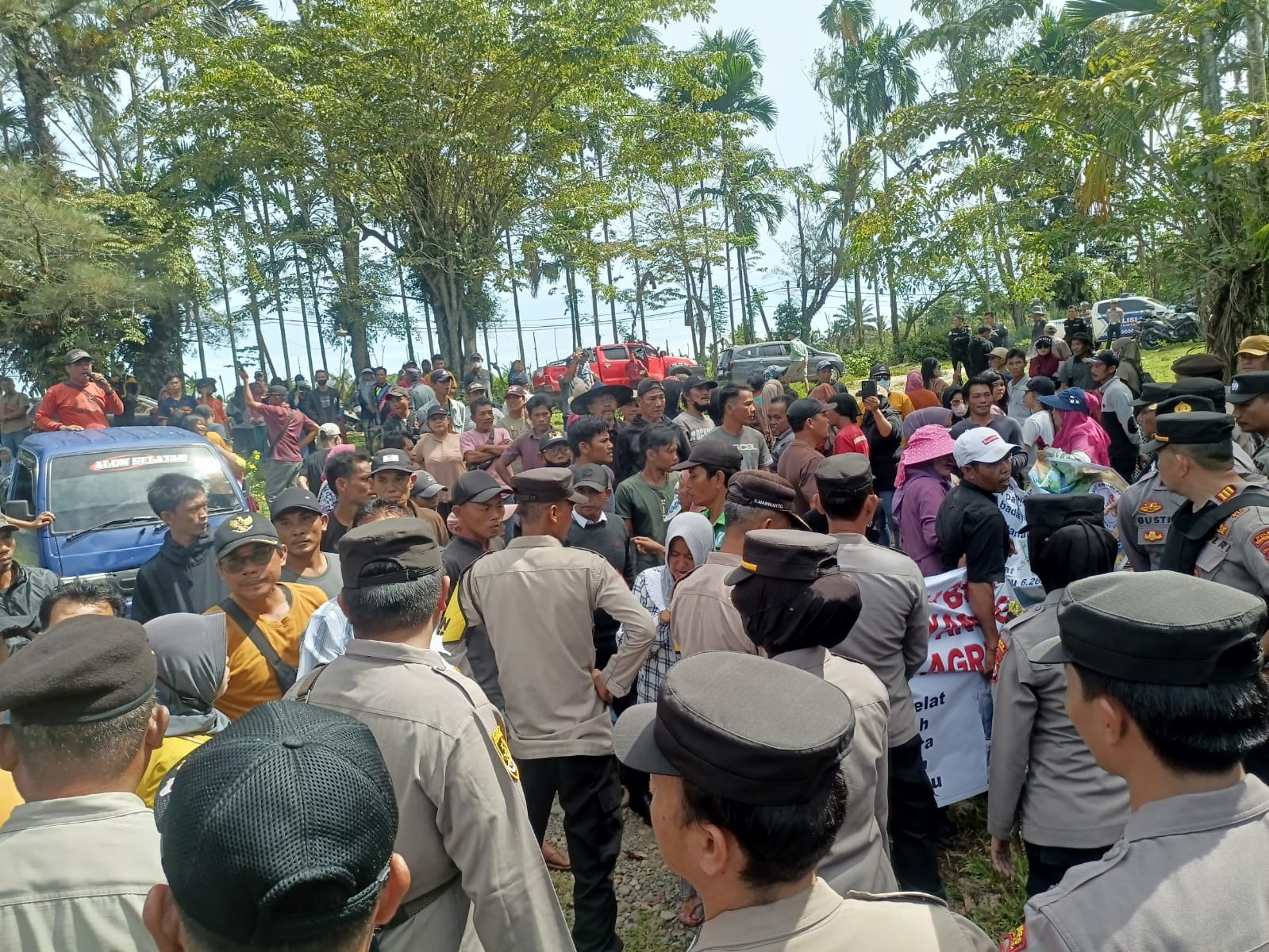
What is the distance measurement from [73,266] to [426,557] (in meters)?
18.1

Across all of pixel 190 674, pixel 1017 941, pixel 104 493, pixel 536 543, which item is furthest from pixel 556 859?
pixel 104 493

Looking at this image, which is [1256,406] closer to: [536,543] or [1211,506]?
[1211,506]

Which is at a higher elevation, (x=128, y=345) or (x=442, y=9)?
(x=442, y=9)

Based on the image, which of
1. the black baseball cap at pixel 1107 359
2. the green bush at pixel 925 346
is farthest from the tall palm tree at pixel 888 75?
the black baseball cap at pixel 1107 359

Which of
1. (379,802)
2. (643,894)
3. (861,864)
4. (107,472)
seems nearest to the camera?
(379,802)

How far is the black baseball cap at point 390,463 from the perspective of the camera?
5309mm

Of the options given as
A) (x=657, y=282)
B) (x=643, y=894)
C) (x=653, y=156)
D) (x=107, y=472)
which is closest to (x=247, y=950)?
(x=643, y=894)

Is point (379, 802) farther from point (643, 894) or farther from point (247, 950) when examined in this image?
point (643, 894)

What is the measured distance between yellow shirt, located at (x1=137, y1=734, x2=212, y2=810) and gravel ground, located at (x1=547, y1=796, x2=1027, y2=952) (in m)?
Result: 1.67

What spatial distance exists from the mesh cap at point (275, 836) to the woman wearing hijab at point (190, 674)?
1.58 metres

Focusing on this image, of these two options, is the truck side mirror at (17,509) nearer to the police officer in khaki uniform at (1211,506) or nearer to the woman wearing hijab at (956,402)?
the police officer in khaki uniform at (1211,506)

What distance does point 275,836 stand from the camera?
123 centimetres

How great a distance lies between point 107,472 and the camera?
7.99 meters

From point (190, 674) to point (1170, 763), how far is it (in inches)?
103
